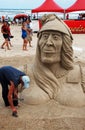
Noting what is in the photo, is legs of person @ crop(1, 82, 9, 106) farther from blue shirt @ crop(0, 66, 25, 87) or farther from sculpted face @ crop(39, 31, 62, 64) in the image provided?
sculpted face @ crop(39, 31, 62, 64)

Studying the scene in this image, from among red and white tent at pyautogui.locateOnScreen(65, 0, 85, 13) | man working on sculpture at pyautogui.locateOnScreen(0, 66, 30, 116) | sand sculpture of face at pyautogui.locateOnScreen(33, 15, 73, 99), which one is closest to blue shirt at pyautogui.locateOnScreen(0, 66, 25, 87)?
man working on sculpture at pyautogui.locateOnScreen(0, 66, 30, 116)

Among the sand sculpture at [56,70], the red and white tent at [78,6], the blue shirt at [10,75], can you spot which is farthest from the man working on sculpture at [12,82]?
the red and white tent at [78,6]

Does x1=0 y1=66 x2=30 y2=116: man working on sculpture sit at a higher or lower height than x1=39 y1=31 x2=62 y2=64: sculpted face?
lower

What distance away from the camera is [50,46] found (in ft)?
19.1

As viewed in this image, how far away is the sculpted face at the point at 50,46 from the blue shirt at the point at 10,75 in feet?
1.98

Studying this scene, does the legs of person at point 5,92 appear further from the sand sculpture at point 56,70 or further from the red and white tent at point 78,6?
the red and white tent at point 78,6

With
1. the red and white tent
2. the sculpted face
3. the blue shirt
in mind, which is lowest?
the red and white tent

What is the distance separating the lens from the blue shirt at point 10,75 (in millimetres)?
5473

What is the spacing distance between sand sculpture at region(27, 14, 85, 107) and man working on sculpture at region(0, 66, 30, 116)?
1.39 feet

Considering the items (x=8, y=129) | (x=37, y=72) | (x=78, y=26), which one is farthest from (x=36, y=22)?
(x=8, y=129)

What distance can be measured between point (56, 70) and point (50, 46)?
587 mm

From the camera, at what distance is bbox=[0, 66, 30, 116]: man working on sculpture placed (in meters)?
5.45

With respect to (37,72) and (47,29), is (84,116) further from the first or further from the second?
(47,29)

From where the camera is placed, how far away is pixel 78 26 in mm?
20062
